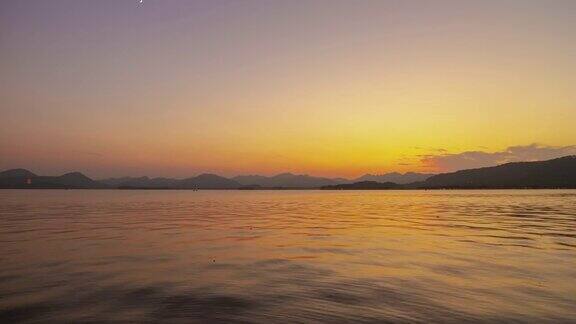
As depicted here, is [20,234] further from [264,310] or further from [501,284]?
[501,284]

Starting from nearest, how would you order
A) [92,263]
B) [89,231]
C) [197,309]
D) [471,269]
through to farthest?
1. [197,309]
2. [471,269]
3. [92,263]
4. [89,231]

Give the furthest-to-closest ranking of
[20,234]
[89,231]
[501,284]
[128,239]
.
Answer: [89,231]
[20,234]
[128,239]
[501,284]

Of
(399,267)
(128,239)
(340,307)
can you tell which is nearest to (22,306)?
(340,307)

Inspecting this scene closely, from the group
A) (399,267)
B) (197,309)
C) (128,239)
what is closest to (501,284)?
(399,267)

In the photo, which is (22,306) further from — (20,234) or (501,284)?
(20,234)

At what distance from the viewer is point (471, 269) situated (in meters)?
18.1

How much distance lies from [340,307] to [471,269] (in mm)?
8492

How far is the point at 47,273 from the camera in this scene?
55.4 ft

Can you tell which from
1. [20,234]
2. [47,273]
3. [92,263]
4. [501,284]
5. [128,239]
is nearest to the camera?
[501,284]

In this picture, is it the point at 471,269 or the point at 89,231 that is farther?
the point at 89,231

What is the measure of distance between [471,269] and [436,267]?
53.4 inches

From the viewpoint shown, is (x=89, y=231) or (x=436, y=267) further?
(x=89, y=231)

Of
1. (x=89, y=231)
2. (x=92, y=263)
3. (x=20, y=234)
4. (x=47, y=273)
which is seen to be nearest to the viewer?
(x=47, y=273)

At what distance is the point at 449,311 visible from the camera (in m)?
11.9
